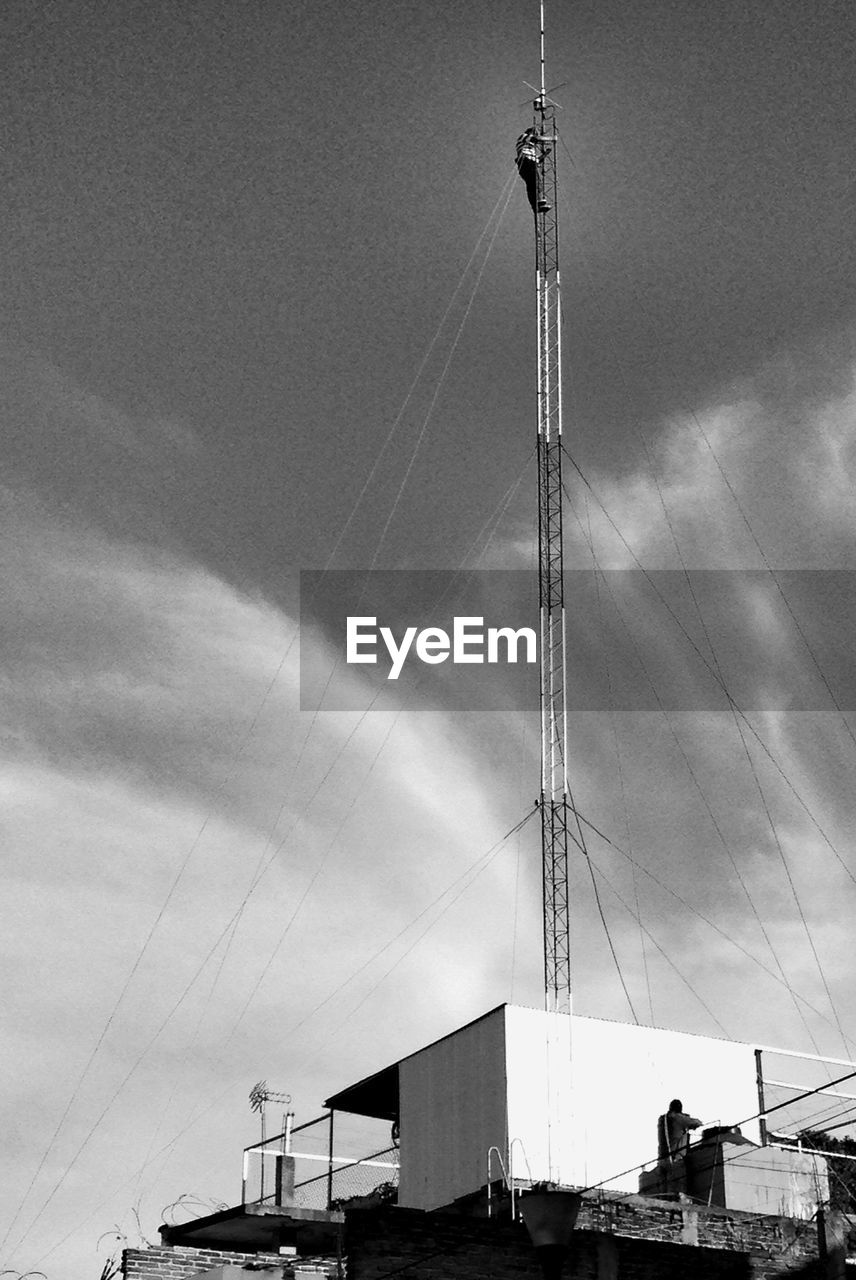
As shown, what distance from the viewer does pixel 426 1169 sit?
108ft

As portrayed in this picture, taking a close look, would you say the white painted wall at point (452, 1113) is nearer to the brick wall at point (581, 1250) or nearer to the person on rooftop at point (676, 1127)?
the brick wall at point (581, 1250)

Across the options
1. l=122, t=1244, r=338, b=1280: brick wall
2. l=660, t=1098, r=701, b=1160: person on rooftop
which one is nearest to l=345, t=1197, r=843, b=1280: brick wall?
l=122, t=1244, r=338, b=1280: brick wall

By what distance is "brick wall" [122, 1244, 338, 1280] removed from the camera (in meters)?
27.2

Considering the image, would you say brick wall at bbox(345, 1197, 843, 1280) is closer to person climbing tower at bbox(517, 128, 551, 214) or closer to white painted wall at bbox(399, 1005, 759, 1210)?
white painted wall at bbox(399, 1005, 759, 1210)

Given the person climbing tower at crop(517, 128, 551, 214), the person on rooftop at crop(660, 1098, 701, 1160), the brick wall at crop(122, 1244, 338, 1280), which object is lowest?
the brick wall at crop(122, 1244, 338, 1280)

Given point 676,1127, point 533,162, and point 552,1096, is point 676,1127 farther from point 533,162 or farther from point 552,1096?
point 533,162

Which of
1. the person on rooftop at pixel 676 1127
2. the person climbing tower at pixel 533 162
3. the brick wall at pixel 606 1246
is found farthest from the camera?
the person climbing tower at pixel 533 162

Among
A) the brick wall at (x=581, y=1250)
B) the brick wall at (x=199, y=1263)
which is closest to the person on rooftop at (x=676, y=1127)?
the brick wall at (x=581, y=1250)

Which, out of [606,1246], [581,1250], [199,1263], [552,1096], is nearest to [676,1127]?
[552,1096]

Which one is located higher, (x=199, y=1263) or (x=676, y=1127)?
(x=676, y=1127)

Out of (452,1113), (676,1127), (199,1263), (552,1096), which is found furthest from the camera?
(452,1113)

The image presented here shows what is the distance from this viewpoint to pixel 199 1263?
27.8 metres

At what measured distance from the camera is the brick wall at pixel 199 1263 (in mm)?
27250

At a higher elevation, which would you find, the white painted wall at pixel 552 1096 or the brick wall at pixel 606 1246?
the white painted wall at pixel 552 1096
